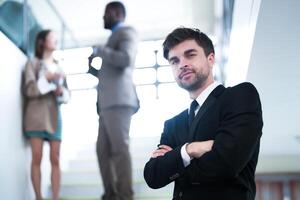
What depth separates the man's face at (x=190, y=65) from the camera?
1.34 meters

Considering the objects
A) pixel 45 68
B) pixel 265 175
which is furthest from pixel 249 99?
pixel 265 175

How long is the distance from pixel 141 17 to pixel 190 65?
3668 millimetres

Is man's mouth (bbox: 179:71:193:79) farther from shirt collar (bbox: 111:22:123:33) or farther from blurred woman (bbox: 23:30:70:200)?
blurred woman (bbox: 23:30:70:200)

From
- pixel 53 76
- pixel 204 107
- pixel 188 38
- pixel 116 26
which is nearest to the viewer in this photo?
pixel 204 107

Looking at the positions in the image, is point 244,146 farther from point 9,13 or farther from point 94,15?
point 94,15

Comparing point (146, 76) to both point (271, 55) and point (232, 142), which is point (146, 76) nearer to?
point (271, 55)

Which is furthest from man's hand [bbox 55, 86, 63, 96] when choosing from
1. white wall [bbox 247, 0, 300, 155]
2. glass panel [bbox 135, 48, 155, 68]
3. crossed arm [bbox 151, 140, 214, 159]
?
glass panel [bbox 135, 48, 155, 68]

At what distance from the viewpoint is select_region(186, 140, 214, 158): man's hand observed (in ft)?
3.92

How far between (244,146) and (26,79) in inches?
84.9

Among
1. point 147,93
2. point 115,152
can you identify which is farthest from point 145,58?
point 115,152

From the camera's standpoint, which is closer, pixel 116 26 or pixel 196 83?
pixel 196 83

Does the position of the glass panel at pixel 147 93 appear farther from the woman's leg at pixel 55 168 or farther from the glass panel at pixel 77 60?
the woman's leg at pixel 55 168

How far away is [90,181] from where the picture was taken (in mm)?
3254

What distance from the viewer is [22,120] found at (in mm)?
2887
